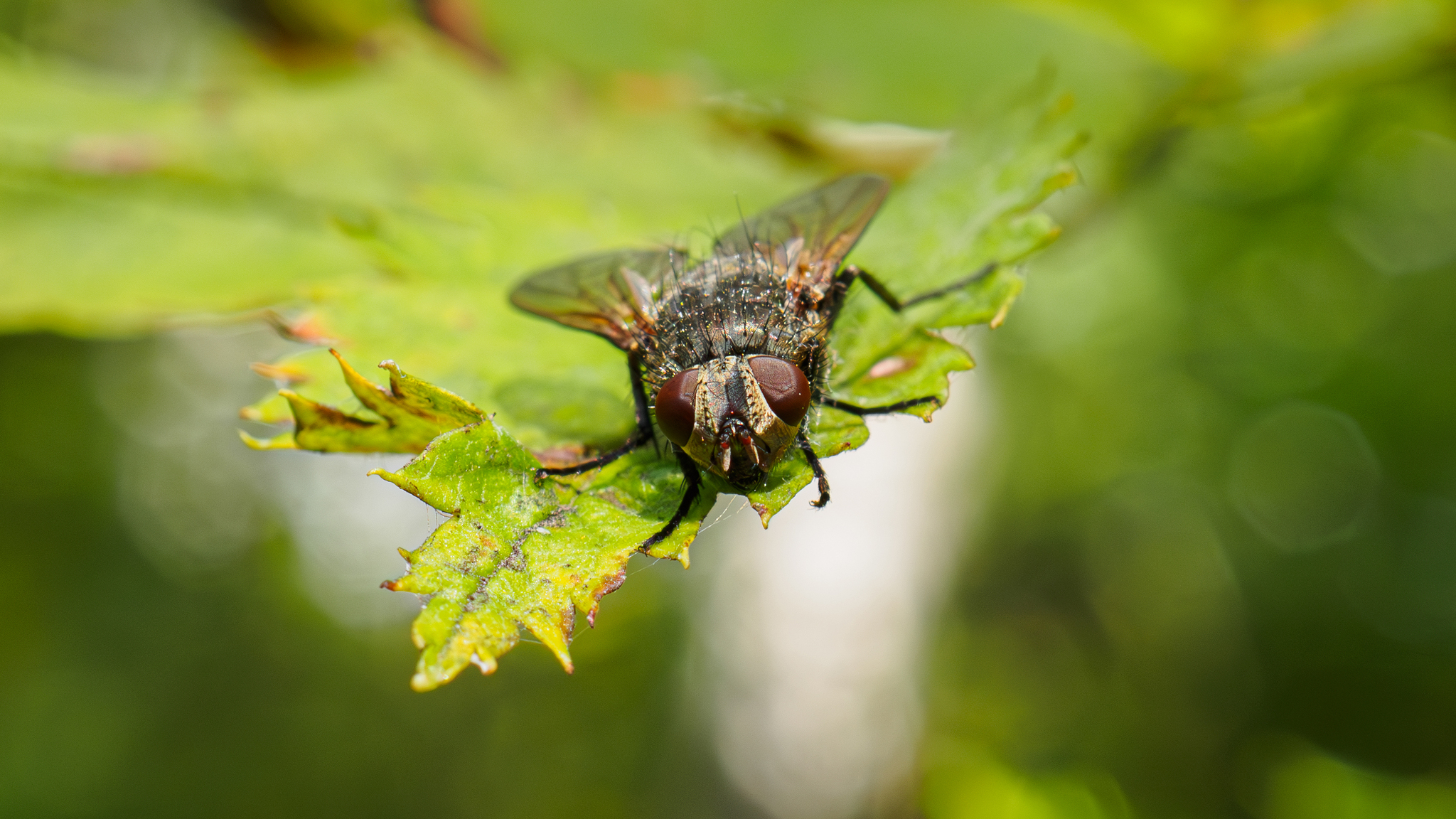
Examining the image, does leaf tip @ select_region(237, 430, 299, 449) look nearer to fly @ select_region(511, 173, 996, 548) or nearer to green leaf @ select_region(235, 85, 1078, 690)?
green leaf @ select_region(235, 85, 1078, 690)

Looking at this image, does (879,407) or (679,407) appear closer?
(679,407)

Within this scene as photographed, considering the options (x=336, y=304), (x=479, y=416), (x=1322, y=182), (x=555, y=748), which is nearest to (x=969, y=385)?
(x=1322, y=182)

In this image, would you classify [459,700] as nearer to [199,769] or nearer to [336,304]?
[199,769]

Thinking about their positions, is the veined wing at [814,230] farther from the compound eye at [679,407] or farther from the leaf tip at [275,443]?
the leaf tip at [275,443]

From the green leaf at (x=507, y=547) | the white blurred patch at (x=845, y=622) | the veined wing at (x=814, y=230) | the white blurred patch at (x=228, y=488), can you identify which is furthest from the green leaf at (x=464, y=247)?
the white blurred patch at (x=228, y=488)

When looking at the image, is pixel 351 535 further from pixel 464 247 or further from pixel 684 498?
pixel 684 498

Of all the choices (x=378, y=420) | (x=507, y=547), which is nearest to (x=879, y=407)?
(x=507, y=547)
